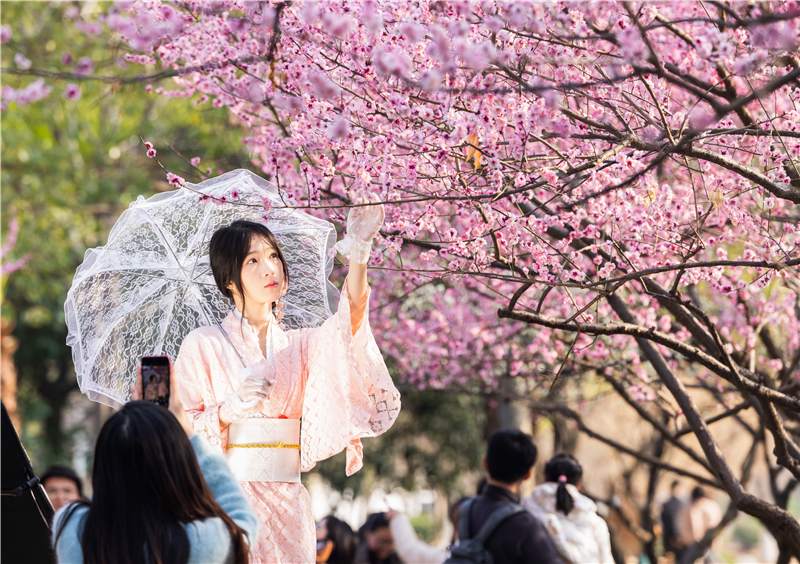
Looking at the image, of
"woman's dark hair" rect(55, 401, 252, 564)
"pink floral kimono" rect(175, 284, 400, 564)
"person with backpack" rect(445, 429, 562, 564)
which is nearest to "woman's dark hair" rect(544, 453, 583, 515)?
"person with backpack" rect(445, 429, 562, 564)

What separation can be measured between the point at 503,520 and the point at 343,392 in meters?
0.72

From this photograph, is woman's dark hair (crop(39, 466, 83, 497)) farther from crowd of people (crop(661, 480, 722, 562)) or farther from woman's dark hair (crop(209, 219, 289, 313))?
crowd of people (crop(661, 480, 722, 562))

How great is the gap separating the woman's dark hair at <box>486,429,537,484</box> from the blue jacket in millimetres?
1300

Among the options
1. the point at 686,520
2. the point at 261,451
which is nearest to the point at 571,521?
the point at 261,451

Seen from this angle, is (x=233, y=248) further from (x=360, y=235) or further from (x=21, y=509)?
(x=21, y=509)

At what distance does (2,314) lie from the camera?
1190 cm

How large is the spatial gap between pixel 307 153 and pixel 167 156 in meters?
7.95

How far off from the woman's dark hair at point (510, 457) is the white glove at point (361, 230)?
969mm

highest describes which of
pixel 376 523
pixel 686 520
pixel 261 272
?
pixel 261 272

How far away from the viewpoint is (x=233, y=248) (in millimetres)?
3113

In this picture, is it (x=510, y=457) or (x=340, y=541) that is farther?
(x=340, y=541)

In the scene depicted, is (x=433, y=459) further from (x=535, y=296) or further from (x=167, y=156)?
(x=535, y=296)

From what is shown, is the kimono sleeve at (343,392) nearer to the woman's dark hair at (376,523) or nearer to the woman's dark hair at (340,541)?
the woman's dark hair at (340,541)

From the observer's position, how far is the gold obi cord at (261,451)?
2965mm
